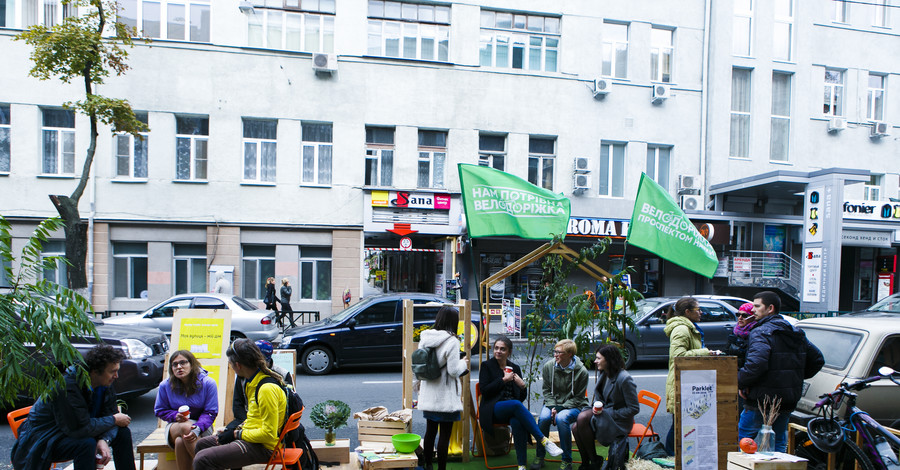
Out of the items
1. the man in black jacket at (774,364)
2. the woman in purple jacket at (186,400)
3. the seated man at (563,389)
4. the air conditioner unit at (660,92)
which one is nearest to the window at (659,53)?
the air conditioner unit at (660,92)

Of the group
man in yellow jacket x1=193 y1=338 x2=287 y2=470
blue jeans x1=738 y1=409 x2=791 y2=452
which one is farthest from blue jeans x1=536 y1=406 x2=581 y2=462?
man in yellow jacket x1=193 y1=338 x2=287 y2=470

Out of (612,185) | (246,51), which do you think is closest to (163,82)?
(246,51)

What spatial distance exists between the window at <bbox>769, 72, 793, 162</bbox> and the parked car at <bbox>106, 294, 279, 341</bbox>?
18.6 m

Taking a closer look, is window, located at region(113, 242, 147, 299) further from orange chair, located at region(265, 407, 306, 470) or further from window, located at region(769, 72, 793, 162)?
window, located at region(769, 72, 793, 162)

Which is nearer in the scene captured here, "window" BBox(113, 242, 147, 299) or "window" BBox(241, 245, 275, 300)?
"window" BBox(113, 242, 147, 299)

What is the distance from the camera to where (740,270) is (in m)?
18.8

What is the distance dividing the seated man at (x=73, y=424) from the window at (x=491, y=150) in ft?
48.8

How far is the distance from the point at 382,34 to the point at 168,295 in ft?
35.2

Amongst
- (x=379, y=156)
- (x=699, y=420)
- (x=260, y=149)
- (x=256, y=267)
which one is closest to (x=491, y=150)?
(x=379, y=156)

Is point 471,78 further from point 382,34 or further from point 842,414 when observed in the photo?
point 842,414

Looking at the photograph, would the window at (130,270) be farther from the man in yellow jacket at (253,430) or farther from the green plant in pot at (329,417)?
the man in yellow jacket at (253,430)

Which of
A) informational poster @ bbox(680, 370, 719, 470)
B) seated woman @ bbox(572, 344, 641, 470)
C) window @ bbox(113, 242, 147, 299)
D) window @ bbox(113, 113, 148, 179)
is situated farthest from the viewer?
window @ bbox(113, 242, 147, 299)

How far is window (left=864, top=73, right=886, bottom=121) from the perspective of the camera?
68.6 feet

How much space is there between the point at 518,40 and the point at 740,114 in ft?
28.3
